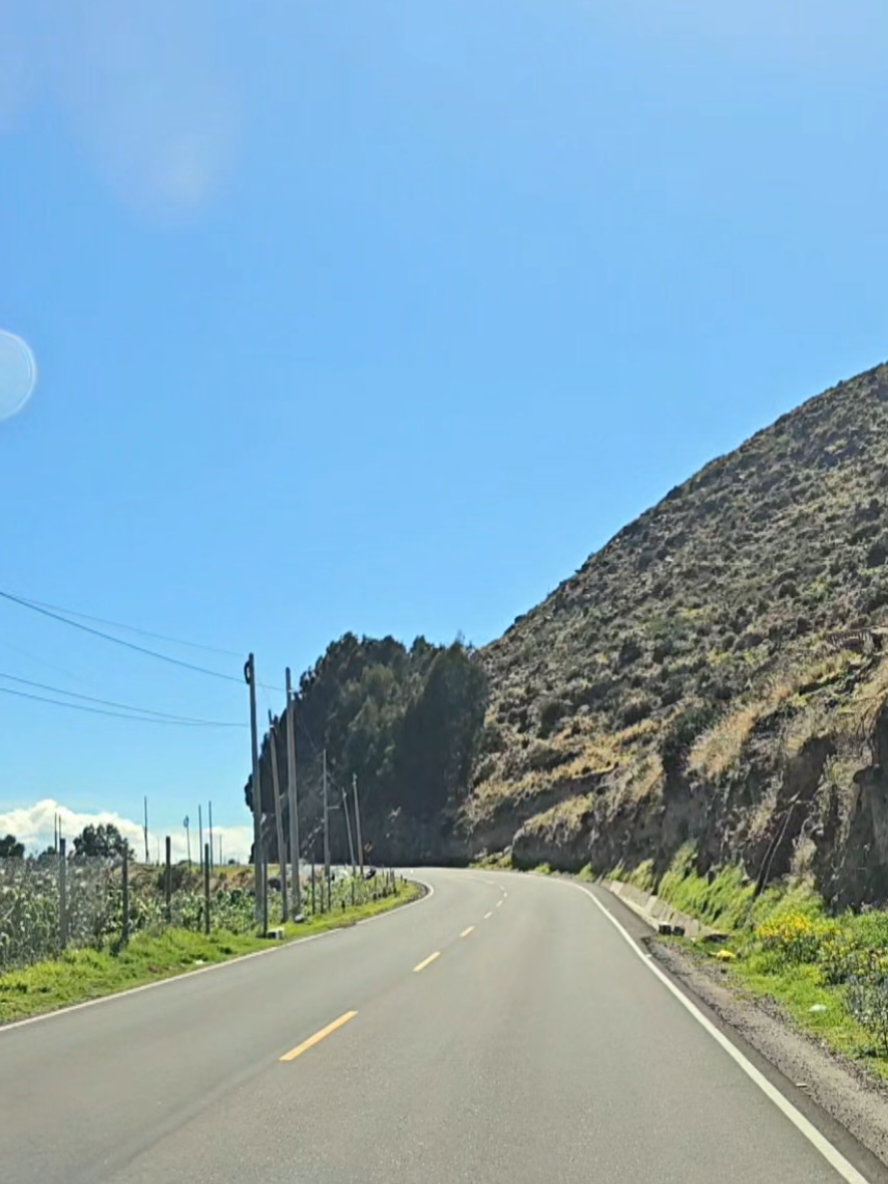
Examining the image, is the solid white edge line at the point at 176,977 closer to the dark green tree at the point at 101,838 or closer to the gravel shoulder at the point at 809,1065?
the gravel shoulder at the point at 809,1065

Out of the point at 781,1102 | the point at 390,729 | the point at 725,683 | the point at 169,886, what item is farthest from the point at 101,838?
the point at 781,1102

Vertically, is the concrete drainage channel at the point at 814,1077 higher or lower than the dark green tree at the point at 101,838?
lower

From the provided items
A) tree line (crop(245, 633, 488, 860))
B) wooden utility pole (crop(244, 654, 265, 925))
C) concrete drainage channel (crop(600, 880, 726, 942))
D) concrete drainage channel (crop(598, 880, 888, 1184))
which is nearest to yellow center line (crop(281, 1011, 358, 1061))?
concrete drainage channel (crop(598, 880, 888, 1184))

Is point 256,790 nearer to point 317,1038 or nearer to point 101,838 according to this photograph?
point 317,1038

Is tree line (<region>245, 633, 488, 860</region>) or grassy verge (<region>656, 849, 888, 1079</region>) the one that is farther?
tree line (<region>245, 633, 488, 860</region>)

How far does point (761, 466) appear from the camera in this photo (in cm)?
9944

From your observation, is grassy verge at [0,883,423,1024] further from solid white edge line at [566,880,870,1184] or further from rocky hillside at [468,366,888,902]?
rocky hillside at [468,366,888,902]

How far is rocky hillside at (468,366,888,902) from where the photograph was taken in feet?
82.4

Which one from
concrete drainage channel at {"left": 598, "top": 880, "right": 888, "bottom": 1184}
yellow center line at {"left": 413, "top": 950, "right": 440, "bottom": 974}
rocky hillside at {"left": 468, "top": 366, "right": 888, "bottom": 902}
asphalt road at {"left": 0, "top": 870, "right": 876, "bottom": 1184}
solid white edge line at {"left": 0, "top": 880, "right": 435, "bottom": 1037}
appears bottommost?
concrete drainage channel at {"left": 598, "top": 880, "right": 888, "bottom": 1184}

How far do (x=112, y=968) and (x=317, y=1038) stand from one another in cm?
888

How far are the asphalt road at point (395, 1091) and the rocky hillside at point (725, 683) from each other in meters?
9.28

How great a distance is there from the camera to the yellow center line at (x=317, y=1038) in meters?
10.2

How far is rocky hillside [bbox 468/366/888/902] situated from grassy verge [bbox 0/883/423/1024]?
11.8m

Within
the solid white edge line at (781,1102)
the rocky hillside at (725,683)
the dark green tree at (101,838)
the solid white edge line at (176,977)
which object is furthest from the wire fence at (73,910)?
the dark green tree at (101,838)
